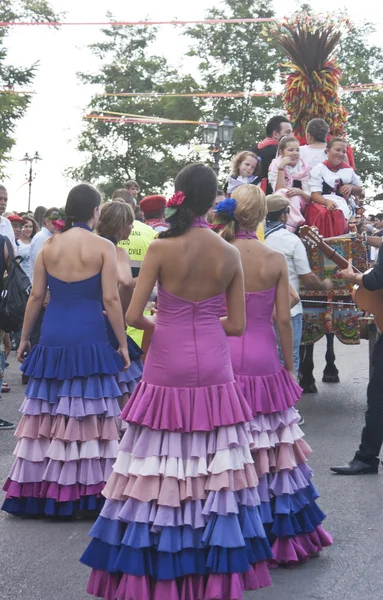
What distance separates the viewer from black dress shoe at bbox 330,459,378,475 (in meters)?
7.30

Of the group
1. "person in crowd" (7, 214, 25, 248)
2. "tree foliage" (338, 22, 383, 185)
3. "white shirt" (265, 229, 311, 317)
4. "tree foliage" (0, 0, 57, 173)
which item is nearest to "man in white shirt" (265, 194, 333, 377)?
"white shirt" (265, 229, 311, 317)

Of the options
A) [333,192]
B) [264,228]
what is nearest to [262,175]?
[333,192]

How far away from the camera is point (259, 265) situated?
18.5 feet

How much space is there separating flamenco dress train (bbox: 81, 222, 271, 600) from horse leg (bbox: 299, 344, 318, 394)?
6.58 meters

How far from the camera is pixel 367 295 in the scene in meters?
7.32

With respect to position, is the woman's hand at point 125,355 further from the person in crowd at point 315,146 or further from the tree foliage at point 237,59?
the tree foliage at point 237,59

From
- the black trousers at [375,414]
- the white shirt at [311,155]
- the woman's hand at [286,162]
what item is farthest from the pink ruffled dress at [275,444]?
the white shirt at [311,155]

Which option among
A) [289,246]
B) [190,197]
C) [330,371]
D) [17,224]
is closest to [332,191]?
[289,246]

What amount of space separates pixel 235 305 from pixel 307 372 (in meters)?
6.67

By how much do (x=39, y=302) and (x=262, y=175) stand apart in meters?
5.13

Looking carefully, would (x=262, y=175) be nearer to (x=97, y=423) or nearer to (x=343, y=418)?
(x=343, y=418)

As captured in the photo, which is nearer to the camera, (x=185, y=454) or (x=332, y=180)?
(x=185, y=454)

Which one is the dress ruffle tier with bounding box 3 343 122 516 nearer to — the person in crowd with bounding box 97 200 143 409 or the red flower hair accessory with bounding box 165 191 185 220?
the person in crowd with bounding box 97 200 143 409

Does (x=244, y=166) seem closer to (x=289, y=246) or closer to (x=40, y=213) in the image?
(x=289, y=246)
